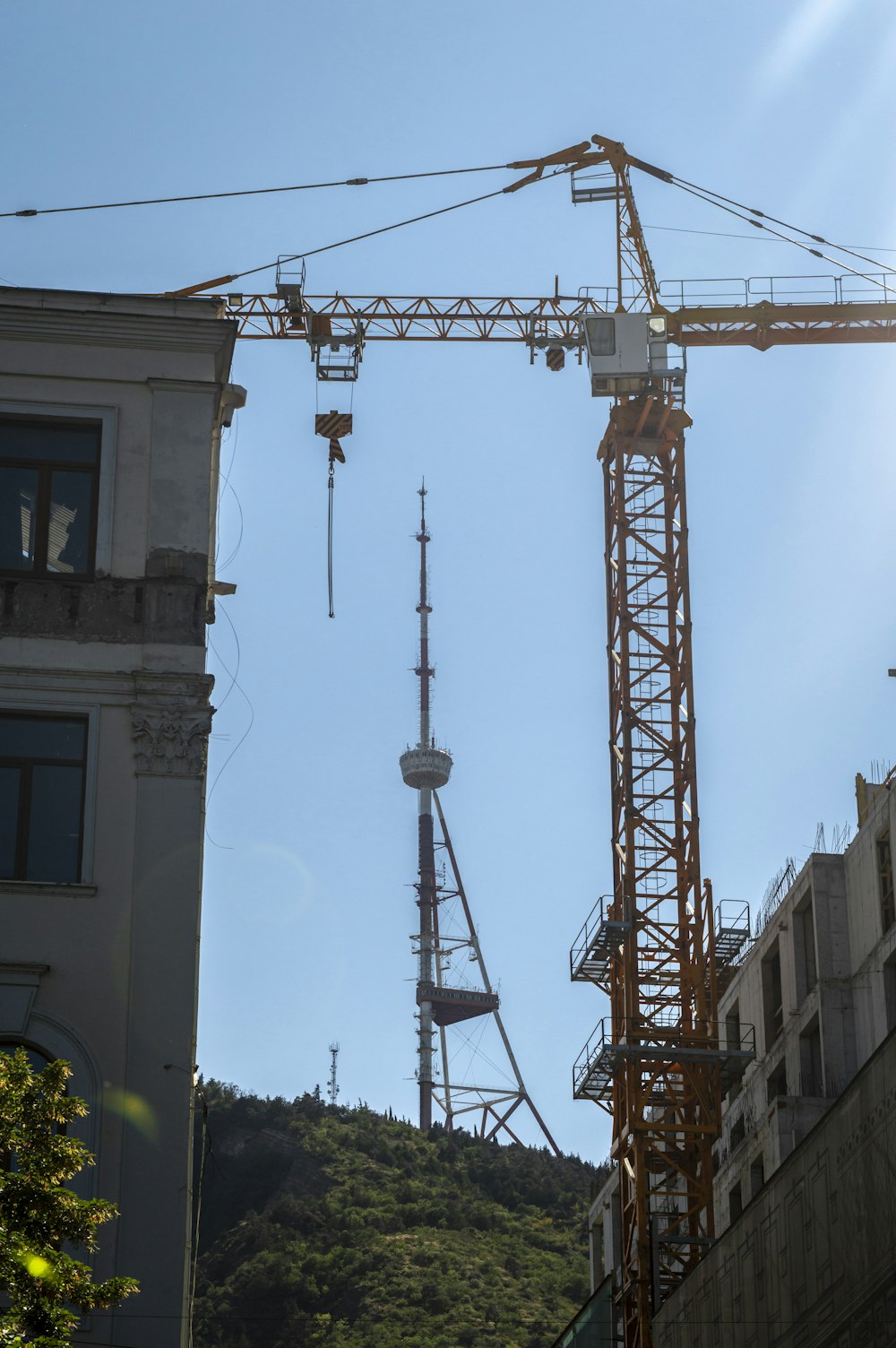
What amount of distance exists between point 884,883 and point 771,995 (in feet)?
32.5

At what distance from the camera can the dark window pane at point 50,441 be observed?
1097 inches

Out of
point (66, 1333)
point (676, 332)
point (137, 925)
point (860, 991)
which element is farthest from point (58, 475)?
point (676, 332)

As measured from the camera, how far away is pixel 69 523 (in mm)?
27594

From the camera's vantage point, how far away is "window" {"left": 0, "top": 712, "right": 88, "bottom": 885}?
25.8 m

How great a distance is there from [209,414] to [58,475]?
216 cm

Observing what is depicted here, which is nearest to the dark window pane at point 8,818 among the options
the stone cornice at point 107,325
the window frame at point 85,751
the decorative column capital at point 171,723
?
the window frame at point 85,751

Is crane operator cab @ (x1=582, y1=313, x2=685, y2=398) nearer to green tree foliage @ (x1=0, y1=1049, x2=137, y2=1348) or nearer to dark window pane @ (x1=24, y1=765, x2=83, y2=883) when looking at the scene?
dark window pane @ (x1=24, y1=765, x2=83, y2=883)

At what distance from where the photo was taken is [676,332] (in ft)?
241

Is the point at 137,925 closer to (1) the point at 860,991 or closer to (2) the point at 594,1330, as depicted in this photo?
(1) the point at 860,991

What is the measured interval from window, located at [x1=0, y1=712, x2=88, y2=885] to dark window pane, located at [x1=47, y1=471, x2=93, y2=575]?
84.9 inches

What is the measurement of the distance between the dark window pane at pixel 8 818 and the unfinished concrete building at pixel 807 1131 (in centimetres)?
1250

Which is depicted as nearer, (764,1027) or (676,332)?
(764,1027)

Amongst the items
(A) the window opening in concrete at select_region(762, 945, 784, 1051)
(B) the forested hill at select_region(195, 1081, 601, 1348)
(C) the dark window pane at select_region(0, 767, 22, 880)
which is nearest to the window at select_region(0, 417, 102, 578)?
(C) the dark window pane at select_region(0, 767, 22, 880)

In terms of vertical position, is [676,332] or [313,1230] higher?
[676,332]
